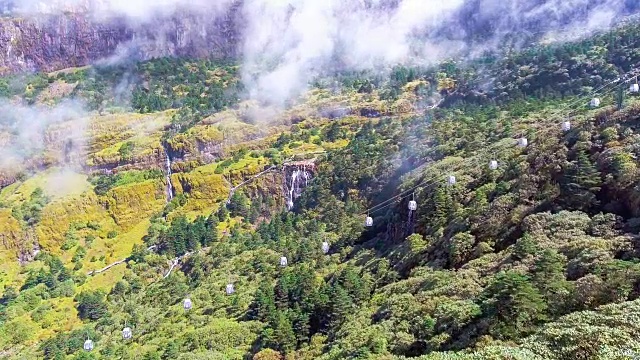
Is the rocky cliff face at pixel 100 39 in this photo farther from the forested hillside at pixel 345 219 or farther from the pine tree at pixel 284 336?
the pine tree at pixel 284 336

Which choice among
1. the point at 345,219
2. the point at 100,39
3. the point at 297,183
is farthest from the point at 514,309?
the point at 100,39

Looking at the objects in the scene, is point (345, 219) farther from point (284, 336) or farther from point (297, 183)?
point (284, 336)

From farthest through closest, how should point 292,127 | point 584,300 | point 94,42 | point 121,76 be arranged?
point 94,42, point 121,76, point 292,127, point 584,300

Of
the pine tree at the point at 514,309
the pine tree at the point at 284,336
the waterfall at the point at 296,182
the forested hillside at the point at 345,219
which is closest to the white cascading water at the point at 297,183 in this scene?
the waterfall at the point at 296,182

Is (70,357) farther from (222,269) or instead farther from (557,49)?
(557,49)

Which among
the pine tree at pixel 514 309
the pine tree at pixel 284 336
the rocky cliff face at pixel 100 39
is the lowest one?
the pine tree at pixel 284 336

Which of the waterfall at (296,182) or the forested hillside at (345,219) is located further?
the waterfall at (296,182)

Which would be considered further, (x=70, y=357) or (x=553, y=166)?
(x=70, y=357)

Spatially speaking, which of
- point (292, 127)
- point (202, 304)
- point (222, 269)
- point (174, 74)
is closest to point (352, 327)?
point (202, 304)
